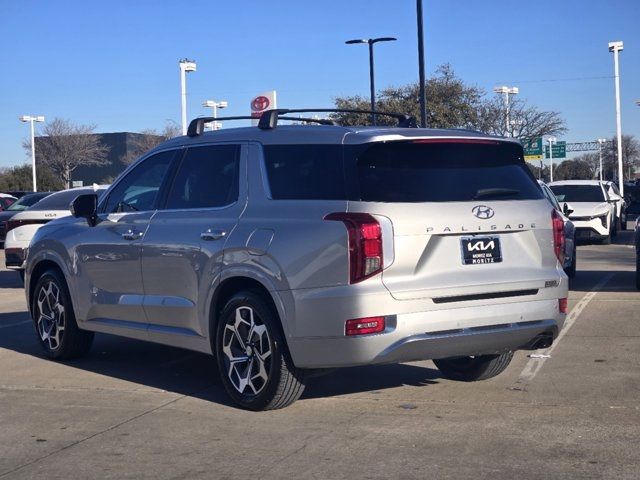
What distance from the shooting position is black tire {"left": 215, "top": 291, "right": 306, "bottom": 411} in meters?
6.45

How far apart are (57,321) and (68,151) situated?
60.3 metres

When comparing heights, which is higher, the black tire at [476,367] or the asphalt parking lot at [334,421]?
the black tire at [476,367]

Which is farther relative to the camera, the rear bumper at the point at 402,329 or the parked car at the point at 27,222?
the parked car at the point at 27,222

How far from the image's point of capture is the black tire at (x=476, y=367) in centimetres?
752

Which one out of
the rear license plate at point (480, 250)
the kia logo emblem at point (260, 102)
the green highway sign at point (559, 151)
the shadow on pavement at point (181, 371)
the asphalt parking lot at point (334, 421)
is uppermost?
the green highway sign at point (559, 151)

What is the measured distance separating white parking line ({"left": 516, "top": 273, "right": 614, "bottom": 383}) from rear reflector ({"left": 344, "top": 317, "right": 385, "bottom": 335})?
210 cm

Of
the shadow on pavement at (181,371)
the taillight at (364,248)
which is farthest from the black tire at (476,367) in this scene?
the taillight at (364,248)

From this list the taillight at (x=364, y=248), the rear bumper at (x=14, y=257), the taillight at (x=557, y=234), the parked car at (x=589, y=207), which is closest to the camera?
the taillight at (x=364, y=248)

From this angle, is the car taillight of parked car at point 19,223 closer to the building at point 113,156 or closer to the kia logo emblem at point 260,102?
the kia logo emblem at point 260,102

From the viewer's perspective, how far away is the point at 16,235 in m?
15.3

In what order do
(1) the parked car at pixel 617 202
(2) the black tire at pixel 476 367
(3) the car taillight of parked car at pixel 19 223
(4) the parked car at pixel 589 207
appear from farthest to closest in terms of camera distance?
(1) the parked car at pixel 617 202 < (4) the parked car at pixel 589 207 < (3) the car taillight of parked car at pixel 19 223 < (2) the black tire at pixel 476 367

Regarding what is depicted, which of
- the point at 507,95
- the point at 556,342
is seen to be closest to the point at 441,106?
the point at 507,95

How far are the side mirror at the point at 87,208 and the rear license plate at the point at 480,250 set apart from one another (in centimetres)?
350

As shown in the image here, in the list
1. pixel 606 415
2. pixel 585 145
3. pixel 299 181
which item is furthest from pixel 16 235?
pixel 585 145
